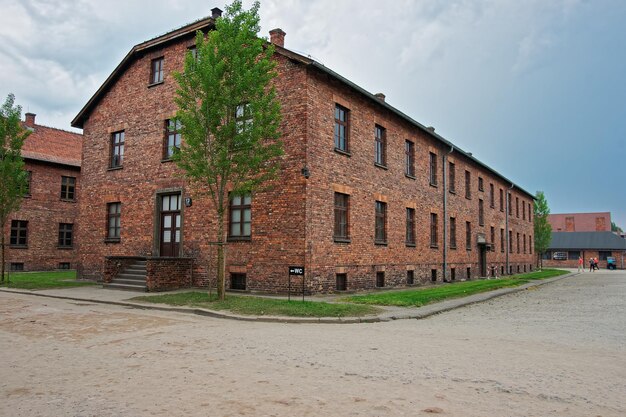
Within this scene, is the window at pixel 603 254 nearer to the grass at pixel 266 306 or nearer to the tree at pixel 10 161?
the grass at pixel 266 306

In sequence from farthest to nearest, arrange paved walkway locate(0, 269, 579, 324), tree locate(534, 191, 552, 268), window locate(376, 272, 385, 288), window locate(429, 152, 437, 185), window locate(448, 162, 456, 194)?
tree locate(534, 191, 552, 268) < window locate(448, 162, 456, 194) < window locate(429, 152, 437, 185) < window locate(376, 272, 385, 288) < paved walkway locate(0, 269, 579, 324)

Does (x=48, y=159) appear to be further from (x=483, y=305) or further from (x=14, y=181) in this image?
(x=483, y=305)

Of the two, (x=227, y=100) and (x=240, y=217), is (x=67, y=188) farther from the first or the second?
(x=227, y=100)

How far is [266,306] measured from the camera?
1239 cm

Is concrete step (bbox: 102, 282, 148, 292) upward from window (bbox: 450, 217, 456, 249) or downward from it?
downward

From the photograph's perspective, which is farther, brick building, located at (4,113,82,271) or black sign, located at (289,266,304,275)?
brick building, located at (4,113,82,271)

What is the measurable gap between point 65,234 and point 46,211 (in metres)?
1.96

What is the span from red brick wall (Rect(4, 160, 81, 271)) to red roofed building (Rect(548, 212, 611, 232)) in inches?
3284

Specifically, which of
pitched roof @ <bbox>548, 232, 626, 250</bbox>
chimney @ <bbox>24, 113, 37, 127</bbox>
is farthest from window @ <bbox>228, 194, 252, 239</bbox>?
pitched roof @ <bbox>548, 232, 626, 250</bbox>

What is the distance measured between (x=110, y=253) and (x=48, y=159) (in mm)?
14000

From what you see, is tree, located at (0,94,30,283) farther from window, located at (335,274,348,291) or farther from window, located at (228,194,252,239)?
window, located at (335,274,348,291)

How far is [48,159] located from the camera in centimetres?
3105

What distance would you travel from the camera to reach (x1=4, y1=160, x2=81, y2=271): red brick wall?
98.6 ft

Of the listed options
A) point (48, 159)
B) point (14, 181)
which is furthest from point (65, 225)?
point (14, 181)
